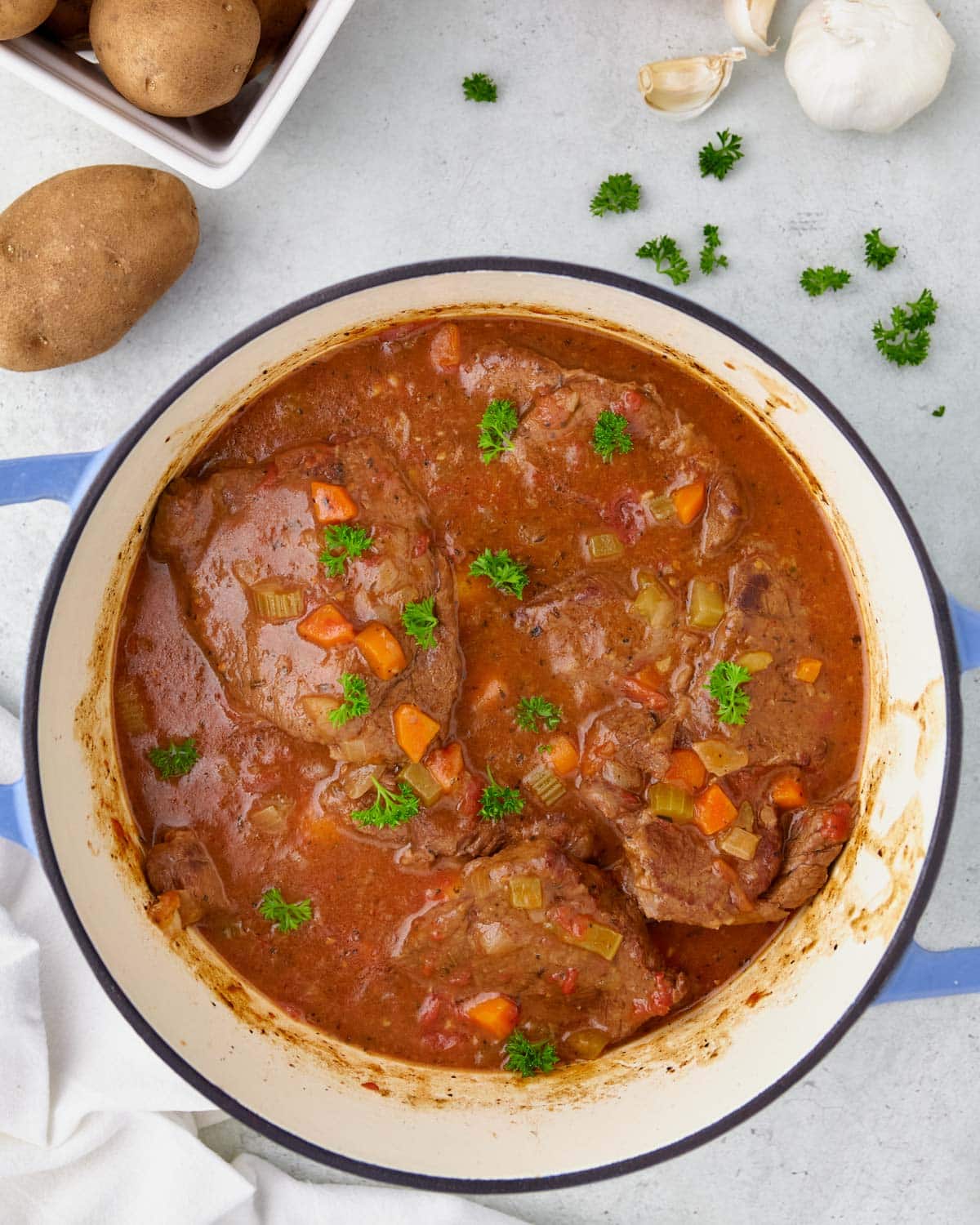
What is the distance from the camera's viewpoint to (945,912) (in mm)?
4148

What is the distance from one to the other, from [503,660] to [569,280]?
1.24 m

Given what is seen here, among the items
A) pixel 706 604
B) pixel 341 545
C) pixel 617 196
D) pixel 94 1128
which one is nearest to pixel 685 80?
pixel 617 196

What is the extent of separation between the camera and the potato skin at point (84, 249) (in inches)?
145

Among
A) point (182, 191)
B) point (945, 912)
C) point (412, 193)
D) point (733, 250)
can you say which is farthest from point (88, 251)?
point (945, 912)

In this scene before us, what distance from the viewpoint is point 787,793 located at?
12.8 feet

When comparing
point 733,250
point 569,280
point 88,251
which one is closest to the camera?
point 569,280

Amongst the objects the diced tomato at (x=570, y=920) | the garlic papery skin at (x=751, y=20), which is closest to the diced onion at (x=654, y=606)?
the diced tomato at (x=570, y=920)

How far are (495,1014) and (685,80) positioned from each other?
127 inches

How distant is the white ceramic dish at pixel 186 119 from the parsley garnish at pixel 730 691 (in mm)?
2211

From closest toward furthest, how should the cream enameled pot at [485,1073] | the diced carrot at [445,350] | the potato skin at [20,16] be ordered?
1. the cream enameled pot at [485,1073]
2. the potato skin at [20,16]
3. the diced carrot at [445,350]

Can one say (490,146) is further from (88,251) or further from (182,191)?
(88,251)

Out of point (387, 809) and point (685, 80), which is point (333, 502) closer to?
point (387, 809)

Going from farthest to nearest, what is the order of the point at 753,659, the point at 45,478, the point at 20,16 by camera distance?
the point at 753,659, the point at 20,16, the point at 45,478

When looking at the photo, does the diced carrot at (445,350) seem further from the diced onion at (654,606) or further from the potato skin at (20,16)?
the potato skin at (20,16)
